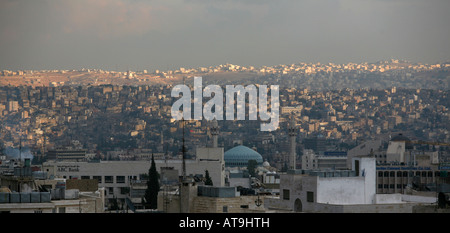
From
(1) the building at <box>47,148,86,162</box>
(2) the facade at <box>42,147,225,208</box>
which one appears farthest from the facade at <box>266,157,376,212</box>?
(1) the building at <box>47,148,86,162</box>

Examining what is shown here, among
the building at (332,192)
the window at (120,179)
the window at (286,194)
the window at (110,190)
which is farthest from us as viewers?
the window at (120,179)

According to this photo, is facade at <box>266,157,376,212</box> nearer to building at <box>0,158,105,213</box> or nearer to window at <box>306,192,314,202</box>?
window at <box>306,192,314,202</box>

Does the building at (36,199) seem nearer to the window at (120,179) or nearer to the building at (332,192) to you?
the building at (332,192)

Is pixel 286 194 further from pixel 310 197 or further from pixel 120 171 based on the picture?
pixel 120 171

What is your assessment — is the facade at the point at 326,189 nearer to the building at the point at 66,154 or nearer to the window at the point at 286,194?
the window at the point at 286,194

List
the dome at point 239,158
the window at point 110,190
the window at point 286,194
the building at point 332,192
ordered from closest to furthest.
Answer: the building at point 332,192 < the window at point 286,194 < the window at point 110,190 < the dome at point 239,158

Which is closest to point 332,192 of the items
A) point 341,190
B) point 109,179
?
point 341,190

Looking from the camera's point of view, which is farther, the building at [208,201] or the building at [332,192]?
the building at [208,201]

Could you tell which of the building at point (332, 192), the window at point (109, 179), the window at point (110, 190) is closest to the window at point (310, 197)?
the building at point (332, 192)

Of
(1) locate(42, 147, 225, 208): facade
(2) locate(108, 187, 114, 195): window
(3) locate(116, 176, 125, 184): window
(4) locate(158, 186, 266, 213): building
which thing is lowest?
(2) locate(108, 187, 114, 195): window

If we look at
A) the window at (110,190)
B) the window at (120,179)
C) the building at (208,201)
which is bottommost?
the window at (110,190)

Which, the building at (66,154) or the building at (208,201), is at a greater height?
the building at (208,201)

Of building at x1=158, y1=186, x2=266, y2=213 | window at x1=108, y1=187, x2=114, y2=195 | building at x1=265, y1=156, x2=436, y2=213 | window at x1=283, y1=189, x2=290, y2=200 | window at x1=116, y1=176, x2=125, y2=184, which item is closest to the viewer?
building at x1=265, y1=156, x2=436, y2=213
